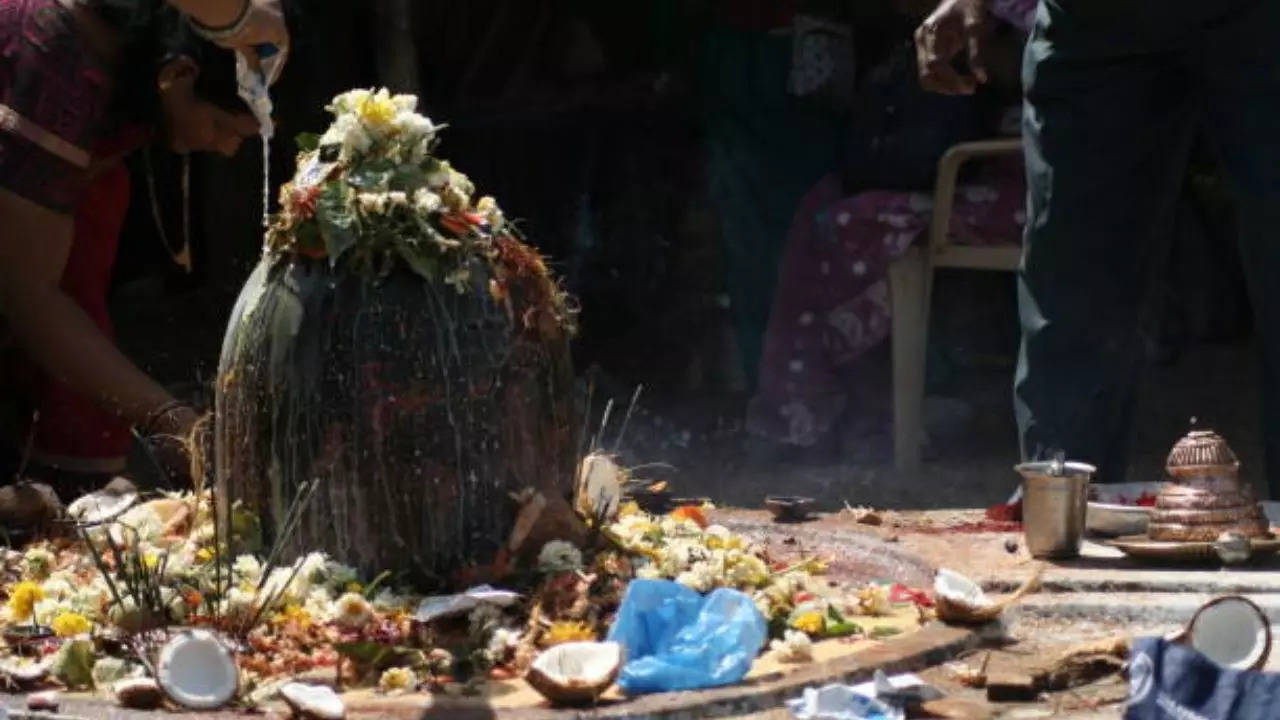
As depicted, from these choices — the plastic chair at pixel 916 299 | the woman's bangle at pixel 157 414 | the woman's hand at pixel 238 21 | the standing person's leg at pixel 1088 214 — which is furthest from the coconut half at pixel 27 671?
the plastic chair at pixel 916 299

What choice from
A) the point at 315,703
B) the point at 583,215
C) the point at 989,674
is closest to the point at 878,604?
the point at 989,674

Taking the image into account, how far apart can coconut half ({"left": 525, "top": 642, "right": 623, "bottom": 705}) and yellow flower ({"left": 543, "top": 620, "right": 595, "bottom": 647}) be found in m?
0.18

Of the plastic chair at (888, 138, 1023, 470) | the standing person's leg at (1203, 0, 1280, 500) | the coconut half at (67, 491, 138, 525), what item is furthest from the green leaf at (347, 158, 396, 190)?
the plastic chair at (888, 138, 1023, 470)

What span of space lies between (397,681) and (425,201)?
127 cm

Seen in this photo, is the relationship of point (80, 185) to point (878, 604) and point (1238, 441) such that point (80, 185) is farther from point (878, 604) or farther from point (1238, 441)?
point (1238, 441)

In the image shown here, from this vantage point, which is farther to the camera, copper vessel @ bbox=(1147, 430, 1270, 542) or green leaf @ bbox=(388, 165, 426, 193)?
copper vessel @ bbox=(1147, 430, 1270, 542)

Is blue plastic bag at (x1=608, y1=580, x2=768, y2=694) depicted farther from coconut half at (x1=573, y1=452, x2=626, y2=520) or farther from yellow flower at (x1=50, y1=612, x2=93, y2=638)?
yellow flower at (x1=50, y1=612, x2=93, y2=638)

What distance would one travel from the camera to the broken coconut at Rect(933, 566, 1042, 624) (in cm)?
555

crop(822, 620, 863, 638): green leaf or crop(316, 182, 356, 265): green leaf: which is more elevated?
crop(316, 182, 356, 265): green leaf

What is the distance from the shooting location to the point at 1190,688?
14.4 feet

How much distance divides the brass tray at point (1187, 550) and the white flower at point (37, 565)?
2.77 metres

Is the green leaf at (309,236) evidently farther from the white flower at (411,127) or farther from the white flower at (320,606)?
the white flower at (320,606)

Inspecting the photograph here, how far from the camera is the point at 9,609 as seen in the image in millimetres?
5719

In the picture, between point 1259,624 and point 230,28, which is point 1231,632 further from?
point 230,28
